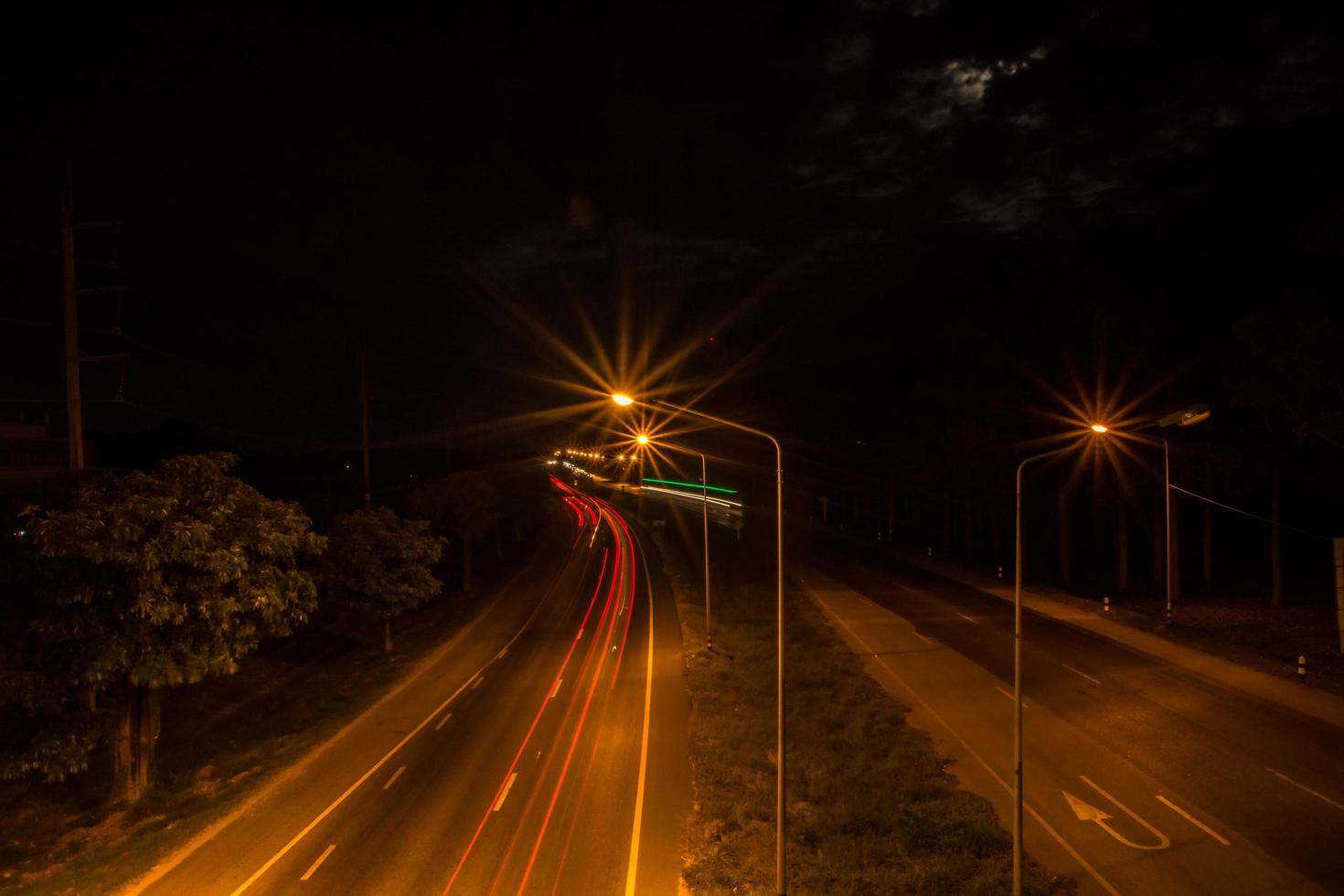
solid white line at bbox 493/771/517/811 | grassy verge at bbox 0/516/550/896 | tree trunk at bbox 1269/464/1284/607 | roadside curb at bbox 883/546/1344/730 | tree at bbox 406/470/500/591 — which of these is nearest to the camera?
grassy verge at bbox 0/516/550/896

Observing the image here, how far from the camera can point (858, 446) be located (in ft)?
251

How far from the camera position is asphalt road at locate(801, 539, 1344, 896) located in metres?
13.3

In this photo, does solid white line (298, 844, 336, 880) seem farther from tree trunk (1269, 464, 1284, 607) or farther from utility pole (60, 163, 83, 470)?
tree trunk (1269, 464, 1284, 607)

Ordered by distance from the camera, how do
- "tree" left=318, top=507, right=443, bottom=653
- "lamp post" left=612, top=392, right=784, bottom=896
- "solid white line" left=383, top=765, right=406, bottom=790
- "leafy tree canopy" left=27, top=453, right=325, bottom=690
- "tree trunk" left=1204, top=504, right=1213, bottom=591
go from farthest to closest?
1. "tree trunk" left=1204, top=504, right=1213, bottom=591
2. "tree" left=318, top=507, right=443, bottom=653
3. "solid white line" left=383, top=765, right=406, bottom=790
4. "leafy tree canopy" left=27, top=453, right=325, bottom=690
5. "lamp post" left=612, top=392, right=784, bottom=896

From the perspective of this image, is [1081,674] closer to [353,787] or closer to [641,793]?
[641,793]

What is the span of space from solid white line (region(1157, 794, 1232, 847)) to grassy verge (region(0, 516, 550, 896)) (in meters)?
19.5

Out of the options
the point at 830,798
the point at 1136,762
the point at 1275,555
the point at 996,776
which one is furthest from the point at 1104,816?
the point at 1275,555

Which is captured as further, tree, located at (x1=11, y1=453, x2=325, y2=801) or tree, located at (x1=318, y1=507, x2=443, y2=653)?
tree, located at (x1=318, y1=507, x2=443, y2=653)

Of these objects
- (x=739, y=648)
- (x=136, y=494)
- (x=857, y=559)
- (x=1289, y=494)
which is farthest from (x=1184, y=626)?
(x=136, y=494)

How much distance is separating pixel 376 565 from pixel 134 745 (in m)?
12.1

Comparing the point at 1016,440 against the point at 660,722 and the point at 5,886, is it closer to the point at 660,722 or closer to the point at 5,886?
the point at 660,722

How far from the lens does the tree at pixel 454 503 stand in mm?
43375

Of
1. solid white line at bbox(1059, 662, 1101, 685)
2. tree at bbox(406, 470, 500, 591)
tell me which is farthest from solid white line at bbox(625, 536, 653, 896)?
tree at bbox(406, 470, 500, 591)

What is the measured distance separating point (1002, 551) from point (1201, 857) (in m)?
52.5
